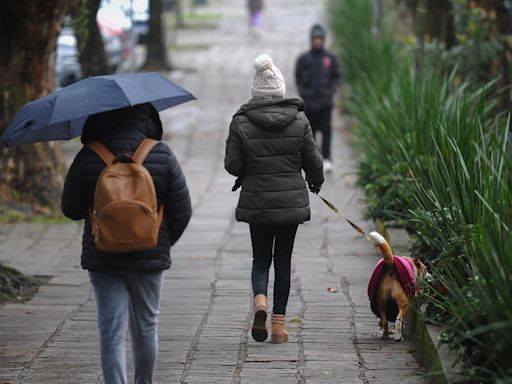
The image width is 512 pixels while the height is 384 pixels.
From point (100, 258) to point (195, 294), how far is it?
3.38 metres

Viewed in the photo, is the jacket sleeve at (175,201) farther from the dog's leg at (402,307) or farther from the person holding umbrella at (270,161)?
the dog's leg at (402,307)

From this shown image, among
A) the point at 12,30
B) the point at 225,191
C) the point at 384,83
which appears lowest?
the point at 225,191

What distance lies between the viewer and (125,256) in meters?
5.61

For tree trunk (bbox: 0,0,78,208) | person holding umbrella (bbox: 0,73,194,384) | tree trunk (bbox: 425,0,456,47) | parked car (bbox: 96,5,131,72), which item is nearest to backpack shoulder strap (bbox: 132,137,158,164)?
person holding umbrella (bbox: 0,73,194,384)

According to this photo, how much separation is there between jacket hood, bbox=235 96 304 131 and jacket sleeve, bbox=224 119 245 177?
13 cm

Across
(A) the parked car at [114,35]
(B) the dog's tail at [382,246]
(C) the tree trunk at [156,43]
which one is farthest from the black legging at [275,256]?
(C) the tree trunk at [156,43]

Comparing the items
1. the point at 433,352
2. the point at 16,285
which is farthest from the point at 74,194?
the point at 16,285

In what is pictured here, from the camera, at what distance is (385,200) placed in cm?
1034

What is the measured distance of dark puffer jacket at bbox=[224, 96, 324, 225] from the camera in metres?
7.16

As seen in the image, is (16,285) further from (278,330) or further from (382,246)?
(382,246)

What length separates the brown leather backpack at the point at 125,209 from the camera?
5406mm

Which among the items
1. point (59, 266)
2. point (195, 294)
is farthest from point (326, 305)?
point (59, 266)

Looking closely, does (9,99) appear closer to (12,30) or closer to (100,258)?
(12,30)

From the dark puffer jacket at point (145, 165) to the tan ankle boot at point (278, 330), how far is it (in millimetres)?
1693
